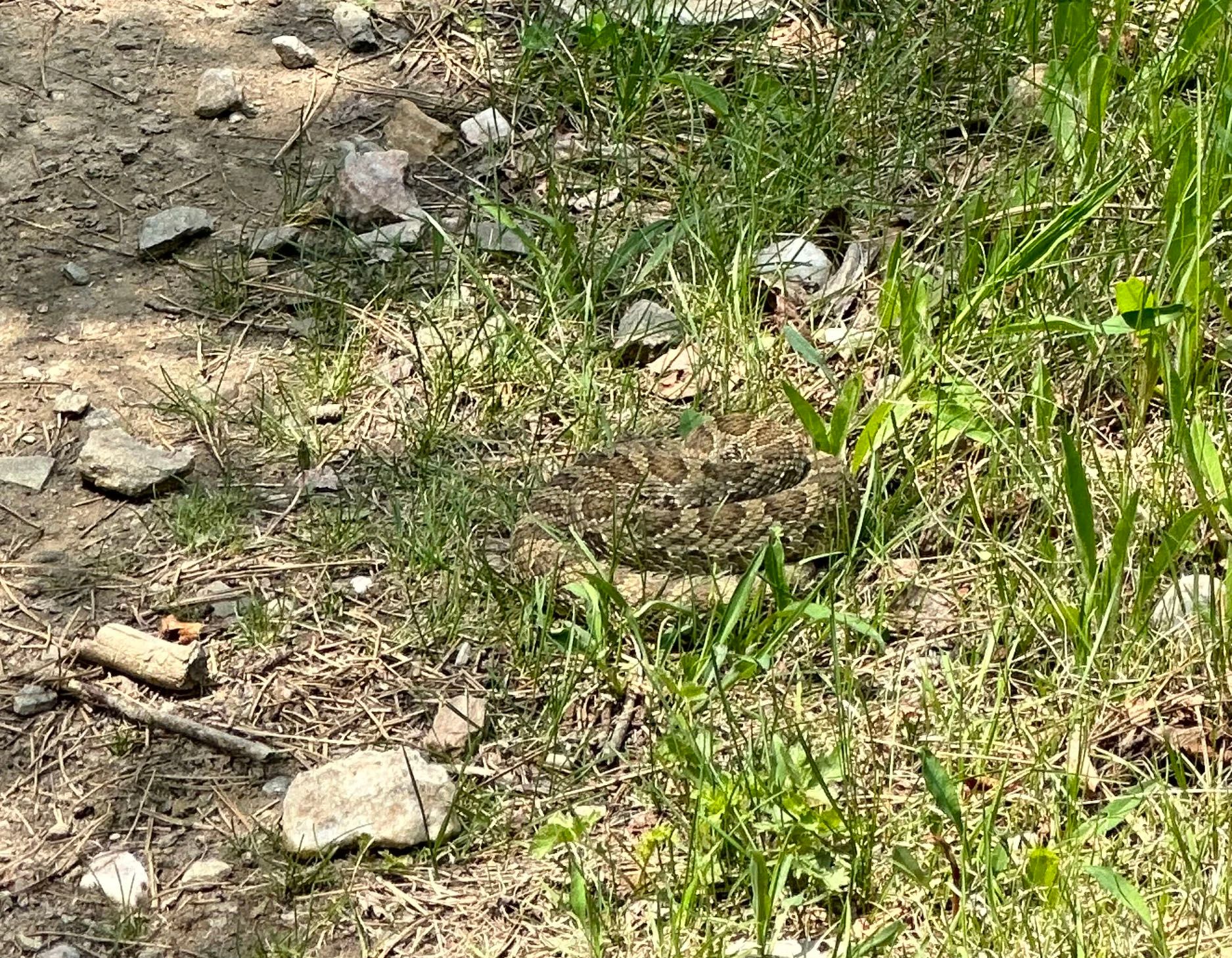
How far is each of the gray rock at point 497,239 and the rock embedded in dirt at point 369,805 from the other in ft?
6.17

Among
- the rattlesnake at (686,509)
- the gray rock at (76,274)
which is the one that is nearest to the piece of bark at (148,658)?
the rattlesnake at (686,509)

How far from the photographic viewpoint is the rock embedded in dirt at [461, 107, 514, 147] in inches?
197

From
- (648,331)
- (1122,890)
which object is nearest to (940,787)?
(1122,890)

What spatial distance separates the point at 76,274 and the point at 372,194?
2.90 ft

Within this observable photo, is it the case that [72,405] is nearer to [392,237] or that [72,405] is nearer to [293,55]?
[392,237]

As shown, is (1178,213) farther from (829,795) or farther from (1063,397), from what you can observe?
(829,795)

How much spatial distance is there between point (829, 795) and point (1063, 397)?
59.0 inches

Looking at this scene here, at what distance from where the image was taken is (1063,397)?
3805mm

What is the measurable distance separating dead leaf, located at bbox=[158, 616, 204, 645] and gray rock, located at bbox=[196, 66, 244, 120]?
221 cm

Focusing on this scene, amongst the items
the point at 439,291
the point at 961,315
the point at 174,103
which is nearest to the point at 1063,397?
the point at 961,315

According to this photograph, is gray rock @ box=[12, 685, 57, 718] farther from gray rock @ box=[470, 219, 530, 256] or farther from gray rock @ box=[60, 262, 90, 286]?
gray rock @ box=[470, 219, 530, 256]

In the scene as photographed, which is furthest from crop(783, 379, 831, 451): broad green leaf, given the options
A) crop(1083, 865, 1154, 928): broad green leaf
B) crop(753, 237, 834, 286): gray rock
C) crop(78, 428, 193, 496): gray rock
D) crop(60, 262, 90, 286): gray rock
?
crop(60, 262, 90, 286): gray rock

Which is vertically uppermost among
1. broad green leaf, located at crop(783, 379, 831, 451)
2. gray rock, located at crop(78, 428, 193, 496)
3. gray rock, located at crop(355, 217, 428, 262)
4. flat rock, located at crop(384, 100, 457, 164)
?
broad green leaf, located at crop(783, 379, 831, 451)

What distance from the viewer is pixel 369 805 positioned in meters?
3.00
